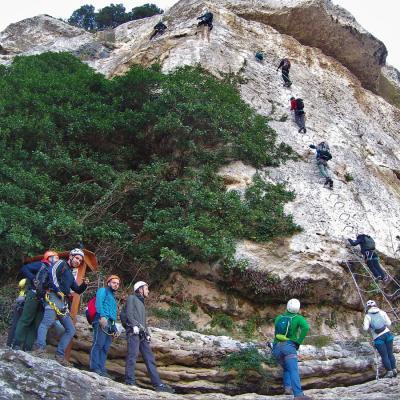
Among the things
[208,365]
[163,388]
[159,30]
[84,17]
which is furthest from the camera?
[84,17]

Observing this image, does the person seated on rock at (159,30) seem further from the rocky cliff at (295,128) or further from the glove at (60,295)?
the glove at (60,295)

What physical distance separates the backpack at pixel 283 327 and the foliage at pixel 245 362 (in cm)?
100

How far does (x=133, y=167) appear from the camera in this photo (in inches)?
628

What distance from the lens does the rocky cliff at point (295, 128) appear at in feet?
40.8

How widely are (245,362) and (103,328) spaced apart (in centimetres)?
254

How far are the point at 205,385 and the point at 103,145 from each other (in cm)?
856

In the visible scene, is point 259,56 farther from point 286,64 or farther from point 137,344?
point 137,344

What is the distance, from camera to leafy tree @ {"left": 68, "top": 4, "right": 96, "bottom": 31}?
44062 millimetres

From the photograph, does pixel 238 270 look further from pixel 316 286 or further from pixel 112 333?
pixel 112 333

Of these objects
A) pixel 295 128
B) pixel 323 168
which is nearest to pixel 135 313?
pixel 323 168

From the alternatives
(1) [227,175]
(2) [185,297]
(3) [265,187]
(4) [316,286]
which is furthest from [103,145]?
(4) [316,286]

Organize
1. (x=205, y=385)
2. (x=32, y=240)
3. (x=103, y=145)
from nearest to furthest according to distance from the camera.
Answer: (x=205, y=385) < (x=32, y=240) < (x=103, y=145)

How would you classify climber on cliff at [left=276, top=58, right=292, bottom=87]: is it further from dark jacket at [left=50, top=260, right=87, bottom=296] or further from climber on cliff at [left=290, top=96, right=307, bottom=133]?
dark jacket at [left=50, top=260, right=87, bottom=296]

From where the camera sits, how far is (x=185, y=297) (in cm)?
1227
